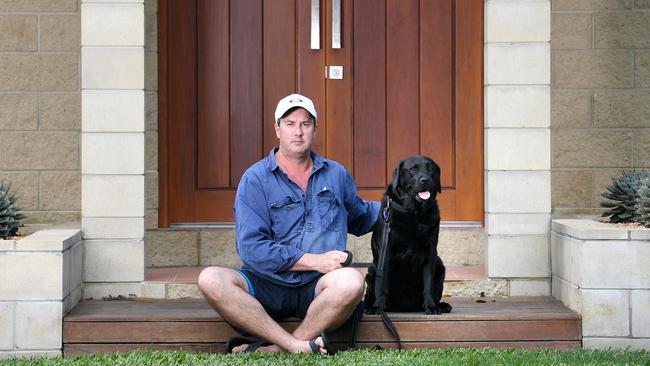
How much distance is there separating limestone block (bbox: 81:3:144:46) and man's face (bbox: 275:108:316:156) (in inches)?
48.1

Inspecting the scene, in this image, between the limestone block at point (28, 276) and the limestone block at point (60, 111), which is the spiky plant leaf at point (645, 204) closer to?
the limestone block at point (28, 276)

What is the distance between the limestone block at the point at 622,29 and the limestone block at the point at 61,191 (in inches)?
132

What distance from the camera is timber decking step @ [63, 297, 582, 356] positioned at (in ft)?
16.6

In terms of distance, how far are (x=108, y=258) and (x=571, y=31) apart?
123 inches

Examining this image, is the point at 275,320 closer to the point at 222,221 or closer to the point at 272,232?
the point at 272,232

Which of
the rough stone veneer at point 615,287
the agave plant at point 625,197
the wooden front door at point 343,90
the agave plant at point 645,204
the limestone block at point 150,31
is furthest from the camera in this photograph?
the wooden front door at point 343,90

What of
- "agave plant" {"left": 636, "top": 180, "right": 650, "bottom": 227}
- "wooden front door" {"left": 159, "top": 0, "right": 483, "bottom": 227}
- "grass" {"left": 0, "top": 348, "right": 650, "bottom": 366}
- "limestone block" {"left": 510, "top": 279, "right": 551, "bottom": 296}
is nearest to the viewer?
"grass" {"left": 0, "top": 348, "right": 650, "bottom": 366}

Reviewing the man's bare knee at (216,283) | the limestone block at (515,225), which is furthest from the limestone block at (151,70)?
the limestone block at (515,225)

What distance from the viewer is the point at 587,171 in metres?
6.36

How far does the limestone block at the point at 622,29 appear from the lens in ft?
20.8

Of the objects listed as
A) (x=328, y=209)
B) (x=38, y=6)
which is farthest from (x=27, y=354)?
(x=38, y=6)

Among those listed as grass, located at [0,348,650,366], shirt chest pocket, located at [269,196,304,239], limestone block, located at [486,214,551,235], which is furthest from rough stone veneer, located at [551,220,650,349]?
shirt chest pocket, located at [269,196,304,239]

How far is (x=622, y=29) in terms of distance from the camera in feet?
20.8

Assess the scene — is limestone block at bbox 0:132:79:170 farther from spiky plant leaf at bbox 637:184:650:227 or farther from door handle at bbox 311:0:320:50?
spiky plant leaf at bbox 637:184:650:227
